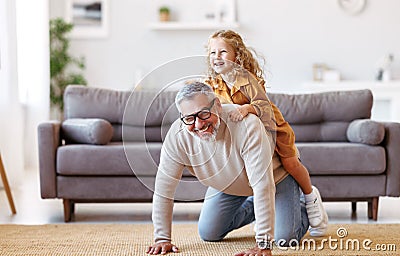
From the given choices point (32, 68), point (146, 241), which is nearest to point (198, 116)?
point (146, 241)

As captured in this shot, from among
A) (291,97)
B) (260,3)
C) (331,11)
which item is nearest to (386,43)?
(331,11)

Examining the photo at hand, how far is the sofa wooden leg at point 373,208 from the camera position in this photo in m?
3.88

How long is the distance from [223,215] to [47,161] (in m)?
1.26

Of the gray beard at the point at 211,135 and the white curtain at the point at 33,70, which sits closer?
the gray beard at the point at 211,135

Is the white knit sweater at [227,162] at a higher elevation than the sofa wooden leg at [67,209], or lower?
higher

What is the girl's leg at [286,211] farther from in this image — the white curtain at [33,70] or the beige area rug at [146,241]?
the white curtain at [33,70]

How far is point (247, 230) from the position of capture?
11.3ft

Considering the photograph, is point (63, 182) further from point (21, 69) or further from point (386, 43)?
point (386, 43)

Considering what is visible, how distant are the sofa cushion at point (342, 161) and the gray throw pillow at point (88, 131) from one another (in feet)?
3.59

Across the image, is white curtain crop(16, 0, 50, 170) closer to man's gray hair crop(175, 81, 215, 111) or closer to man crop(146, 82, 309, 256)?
man crop(146, 82, 309, 256)

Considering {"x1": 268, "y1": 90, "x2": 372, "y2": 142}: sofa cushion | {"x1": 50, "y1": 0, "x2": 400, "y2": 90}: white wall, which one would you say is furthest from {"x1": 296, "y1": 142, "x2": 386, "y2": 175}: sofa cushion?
{"x1": 50, "y1": 0, "x2": 400, "y2": 90}: white wall

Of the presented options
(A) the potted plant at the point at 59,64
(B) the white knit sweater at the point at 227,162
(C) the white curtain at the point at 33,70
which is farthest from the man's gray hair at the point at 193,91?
(A) the potted plant at the point at 59,64

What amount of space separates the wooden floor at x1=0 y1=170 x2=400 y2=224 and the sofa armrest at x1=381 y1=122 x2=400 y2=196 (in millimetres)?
191

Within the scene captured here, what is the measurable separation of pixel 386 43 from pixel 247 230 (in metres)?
4.67
